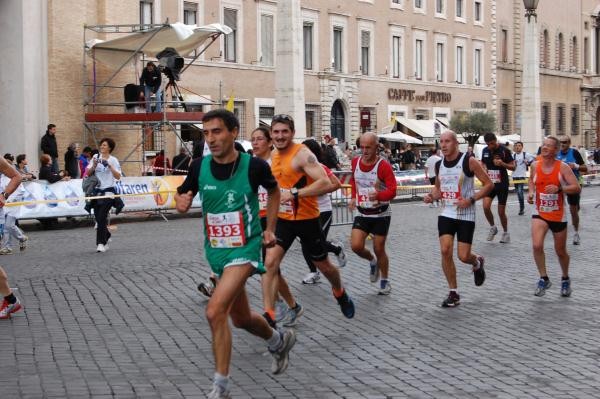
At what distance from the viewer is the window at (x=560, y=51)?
2741 inches

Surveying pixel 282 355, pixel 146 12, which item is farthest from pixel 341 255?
pixel 146 12

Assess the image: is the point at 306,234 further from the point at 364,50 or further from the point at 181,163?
the point at 364,50

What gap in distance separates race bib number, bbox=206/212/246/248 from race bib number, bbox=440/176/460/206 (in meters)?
4.64

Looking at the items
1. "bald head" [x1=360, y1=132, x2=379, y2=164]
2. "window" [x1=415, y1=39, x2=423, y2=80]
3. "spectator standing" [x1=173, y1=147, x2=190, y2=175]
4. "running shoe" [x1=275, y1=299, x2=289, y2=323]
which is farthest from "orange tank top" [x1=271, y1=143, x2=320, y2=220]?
"window" [x1=415, y1=39, x2=423, y2=80]

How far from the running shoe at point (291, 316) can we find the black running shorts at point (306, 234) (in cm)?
48

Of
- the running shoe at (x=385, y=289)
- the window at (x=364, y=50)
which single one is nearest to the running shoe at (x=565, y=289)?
the running shoe at (x=385, y=289)

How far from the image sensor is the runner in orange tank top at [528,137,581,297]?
1213 centimetres

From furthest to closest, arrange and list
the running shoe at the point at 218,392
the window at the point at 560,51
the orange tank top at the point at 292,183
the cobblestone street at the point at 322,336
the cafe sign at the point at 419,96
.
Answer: the window at the point at 560,51, the cafe sign at the point at 419,96, the orange tank top at the point at 292,183, the cobblestone street at the point at 322,336, the running shoe at the point at 218,392

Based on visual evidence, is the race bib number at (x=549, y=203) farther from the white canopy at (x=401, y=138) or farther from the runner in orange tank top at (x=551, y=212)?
the white canopy at (x=401, y=138)

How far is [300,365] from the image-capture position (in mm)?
8344

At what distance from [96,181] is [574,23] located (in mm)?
58978

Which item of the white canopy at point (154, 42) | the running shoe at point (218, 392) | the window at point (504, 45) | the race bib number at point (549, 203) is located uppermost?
the window at point (504, 45)

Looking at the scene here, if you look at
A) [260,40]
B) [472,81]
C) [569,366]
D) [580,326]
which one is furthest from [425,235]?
[472,81]

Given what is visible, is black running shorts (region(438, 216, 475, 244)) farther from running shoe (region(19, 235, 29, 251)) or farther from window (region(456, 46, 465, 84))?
window (region(456, 46, 465, 84))
